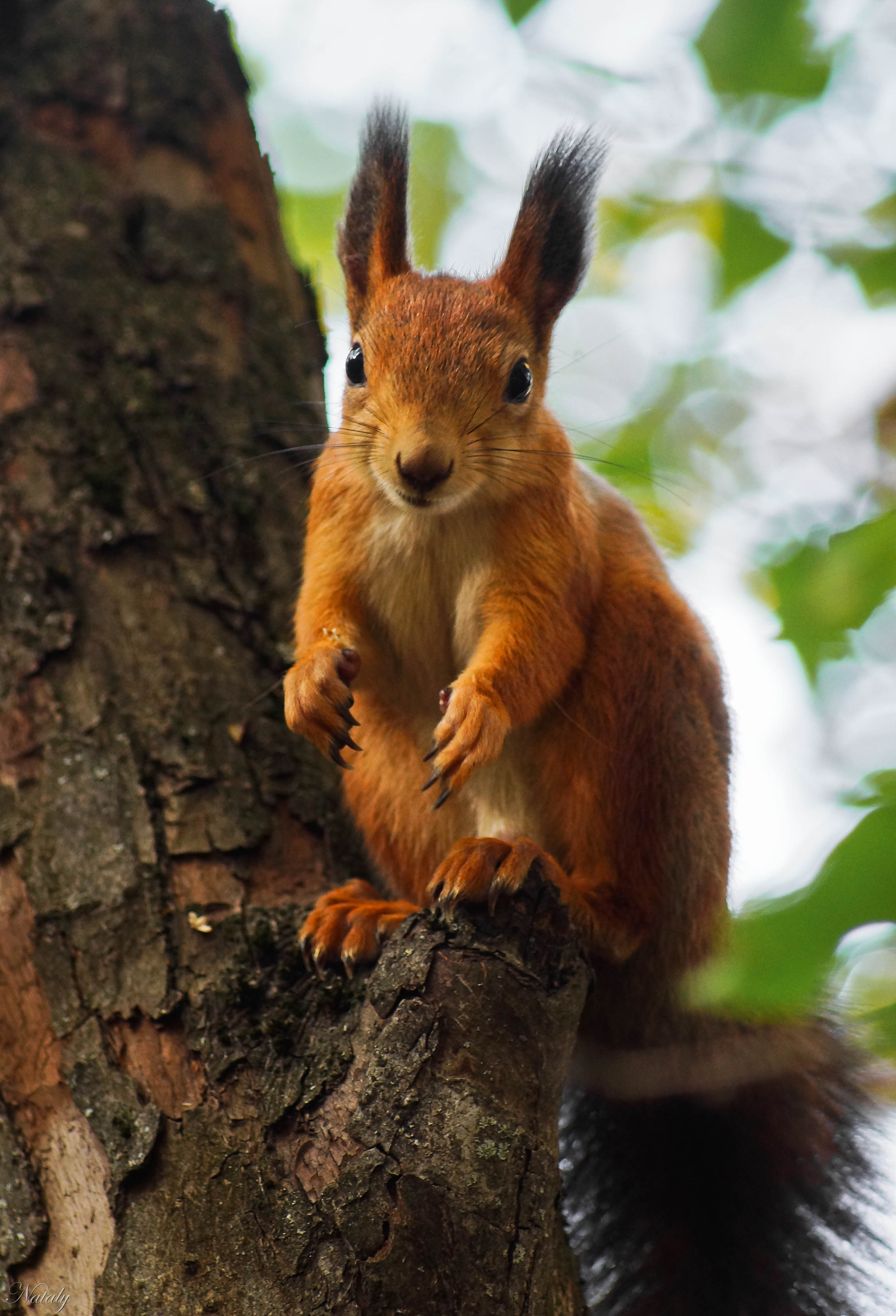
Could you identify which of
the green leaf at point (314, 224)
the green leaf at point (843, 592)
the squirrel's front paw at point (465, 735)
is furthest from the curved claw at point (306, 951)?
the green leaf at point (314, 224)

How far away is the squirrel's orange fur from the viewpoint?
221 centimetres

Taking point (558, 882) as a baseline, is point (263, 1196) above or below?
below

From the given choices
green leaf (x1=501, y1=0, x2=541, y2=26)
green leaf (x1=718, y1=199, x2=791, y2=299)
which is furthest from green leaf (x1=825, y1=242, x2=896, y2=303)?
green leaf (x1=501, y1=0, x2=541, y2=26)

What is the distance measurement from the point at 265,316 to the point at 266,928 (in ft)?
6.26

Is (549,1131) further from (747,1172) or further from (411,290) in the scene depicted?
(411,290)

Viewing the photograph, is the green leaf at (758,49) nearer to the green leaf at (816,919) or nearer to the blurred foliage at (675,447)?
the green leaf at (816,919)

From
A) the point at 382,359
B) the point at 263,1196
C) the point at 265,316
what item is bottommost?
the point at 263,1196

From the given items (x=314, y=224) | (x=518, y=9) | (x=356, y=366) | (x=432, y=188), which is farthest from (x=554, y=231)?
(x=314, y=224)

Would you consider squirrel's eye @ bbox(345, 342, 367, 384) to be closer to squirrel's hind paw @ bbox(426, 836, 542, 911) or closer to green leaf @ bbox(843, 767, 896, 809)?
squirrel's hind paw @ bbox(426, 836, 542, 911)

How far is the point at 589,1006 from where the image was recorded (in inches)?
93.0

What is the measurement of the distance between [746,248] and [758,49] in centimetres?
41

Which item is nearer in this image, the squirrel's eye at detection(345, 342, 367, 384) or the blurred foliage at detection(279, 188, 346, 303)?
the squirrel's eye at detection(345, 342, 367, 384)

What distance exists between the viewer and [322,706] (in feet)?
7.13

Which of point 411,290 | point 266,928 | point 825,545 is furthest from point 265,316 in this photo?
point 825,545
